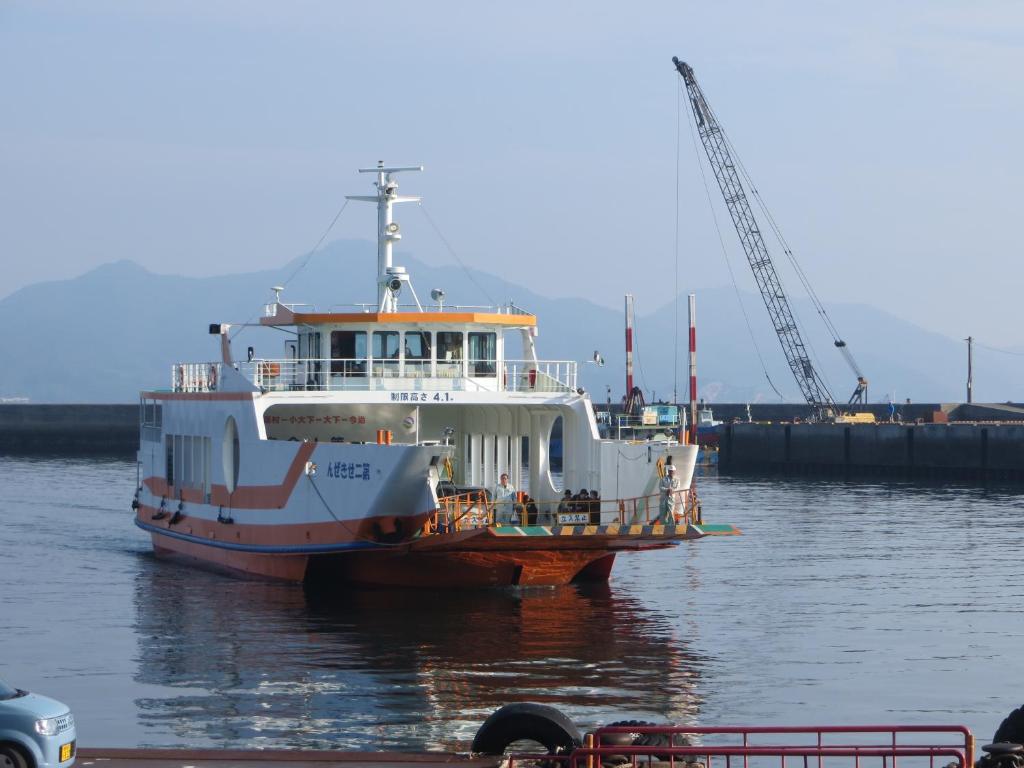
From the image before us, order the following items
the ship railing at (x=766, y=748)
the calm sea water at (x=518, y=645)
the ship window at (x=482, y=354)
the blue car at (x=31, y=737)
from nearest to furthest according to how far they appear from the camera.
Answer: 1. the blue car at (x=31, y=737)
2. the ship railing at (x=766, y=748)
3. the calm sea water at (x=518, y=645)
4. the ship window at (x=482, y=354)

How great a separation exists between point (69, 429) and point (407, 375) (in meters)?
78.7

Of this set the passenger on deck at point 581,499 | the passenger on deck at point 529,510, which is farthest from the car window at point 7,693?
the passenger on deck at point 581,499

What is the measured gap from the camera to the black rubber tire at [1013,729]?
1797 cm

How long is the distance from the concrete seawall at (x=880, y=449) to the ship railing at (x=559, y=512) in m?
49.2

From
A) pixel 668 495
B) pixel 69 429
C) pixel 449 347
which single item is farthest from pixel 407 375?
pixel 69 429

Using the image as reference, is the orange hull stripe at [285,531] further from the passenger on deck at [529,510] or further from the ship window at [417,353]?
the ship window at [417,353]

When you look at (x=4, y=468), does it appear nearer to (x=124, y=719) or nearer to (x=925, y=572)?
(x=925, y=572)

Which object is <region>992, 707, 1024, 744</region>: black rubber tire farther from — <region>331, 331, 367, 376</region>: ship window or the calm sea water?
<region>331, 331, 367, 376</region>: ship window

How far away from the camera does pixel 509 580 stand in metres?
30.6

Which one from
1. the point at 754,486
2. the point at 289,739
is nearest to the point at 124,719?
the point at 289,739

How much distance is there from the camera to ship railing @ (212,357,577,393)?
3234 centimetres

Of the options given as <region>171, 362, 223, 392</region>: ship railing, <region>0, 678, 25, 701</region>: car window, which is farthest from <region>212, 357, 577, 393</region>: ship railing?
<region>0, 678, 25, 701</region>: car window

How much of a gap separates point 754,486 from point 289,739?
53.4 metres

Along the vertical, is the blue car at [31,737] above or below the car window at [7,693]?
below
